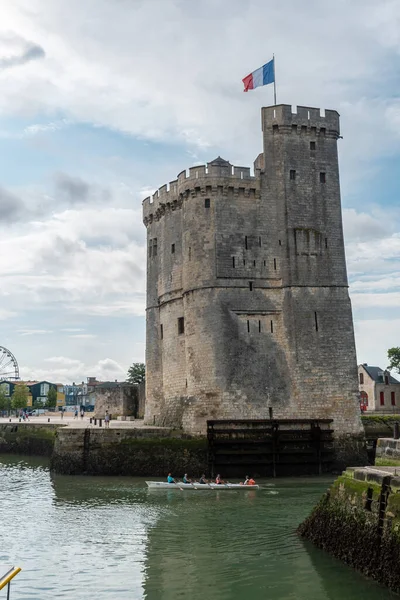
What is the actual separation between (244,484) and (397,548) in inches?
487

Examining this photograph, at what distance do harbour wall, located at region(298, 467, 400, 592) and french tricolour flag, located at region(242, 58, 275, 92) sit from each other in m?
20.9

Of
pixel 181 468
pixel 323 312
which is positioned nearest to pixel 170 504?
pixel 181 468

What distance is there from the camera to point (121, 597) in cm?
1130

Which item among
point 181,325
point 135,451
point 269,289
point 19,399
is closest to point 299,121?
point 269,289

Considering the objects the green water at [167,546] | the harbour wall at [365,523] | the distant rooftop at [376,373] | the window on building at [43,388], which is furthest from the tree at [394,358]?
the window on building at [43,388]

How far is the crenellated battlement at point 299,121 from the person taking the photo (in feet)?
96.4

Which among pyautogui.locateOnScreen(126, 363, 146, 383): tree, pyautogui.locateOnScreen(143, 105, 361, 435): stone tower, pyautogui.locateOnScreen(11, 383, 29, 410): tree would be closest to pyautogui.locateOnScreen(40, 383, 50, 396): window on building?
pyautogui.locateOnScreen(11, 383, 29, 410): tree

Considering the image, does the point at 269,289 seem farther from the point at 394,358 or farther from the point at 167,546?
the point at 394,358

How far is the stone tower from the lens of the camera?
89.1 feet

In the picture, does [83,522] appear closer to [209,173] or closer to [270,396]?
[270,396]

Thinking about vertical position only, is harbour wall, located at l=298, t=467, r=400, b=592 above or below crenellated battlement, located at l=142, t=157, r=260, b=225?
below

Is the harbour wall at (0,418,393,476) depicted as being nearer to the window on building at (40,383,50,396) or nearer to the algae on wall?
the algae on wall

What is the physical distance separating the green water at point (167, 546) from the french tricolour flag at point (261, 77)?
60.5ft

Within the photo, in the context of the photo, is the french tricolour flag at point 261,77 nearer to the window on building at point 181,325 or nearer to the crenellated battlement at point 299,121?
the crenellated battlement at point 299,121
